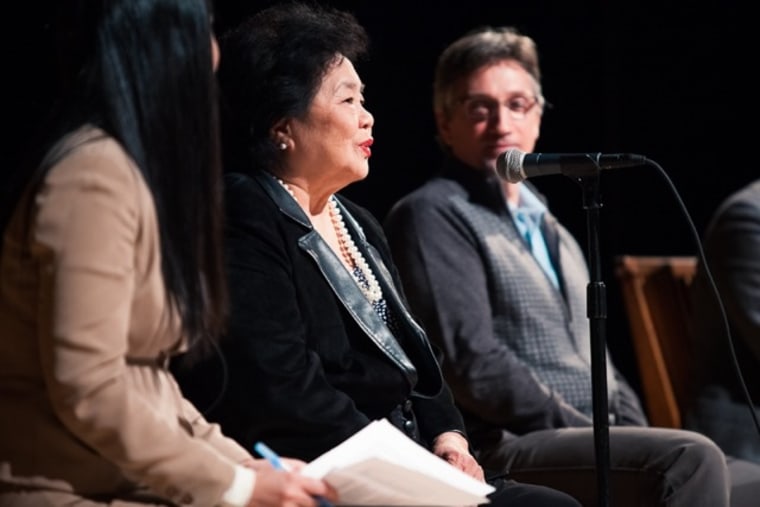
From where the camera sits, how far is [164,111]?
5.78 feet

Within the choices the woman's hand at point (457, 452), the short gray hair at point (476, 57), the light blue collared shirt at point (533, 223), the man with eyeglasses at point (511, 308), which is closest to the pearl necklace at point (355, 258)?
the woman's hand at point (457, 452)

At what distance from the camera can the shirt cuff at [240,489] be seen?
1721 mm

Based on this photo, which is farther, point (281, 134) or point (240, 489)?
point (281, 134)

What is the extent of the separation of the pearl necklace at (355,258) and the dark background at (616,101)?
133 cm

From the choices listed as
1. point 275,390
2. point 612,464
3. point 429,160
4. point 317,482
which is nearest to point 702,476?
point 612,464

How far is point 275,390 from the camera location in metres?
2.20

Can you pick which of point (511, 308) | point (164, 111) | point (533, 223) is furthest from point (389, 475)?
point (533, 223)

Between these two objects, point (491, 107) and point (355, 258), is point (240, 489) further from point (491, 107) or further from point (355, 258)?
point (491, 107)

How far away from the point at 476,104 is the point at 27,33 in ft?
4.02

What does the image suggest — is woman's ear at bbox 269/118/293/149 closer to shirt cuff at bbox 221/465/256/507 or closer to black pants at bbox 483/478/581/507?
black pants at bbox 483/478/581/507

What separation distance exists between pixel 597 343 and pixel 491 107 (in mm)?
1236

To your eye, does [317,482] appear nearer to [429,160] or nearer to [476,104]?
[476,104]

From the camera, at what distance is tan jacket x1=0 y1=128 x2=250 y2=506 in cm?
163

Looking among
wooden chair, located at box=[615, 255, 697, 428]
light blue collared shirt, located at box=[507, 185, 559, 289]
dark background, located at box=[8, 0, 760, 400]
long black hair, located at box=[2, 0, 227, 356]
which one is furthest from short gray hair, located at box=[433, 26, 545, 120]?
long black hair, located at box=[2, 0, 227, 356]
